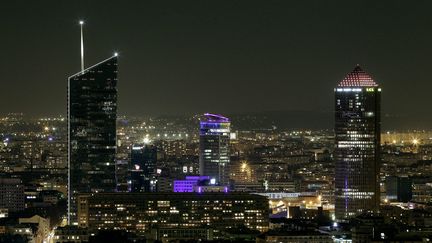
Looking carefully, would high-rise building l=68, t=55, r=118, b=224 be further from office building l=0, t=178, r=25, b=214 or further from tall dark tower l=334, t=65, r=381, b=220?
tall dark tower l=334, t=65, r=381, b=220

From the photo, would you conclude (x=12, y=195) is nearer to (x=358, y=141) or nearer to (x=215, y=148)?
(x=215, y=148)

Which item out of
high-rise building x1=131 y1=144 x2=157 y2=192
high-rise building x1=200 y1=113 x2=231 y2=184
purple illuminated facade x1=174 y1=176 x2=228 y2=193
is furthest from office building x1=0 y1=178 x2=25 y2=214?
high-rise building x1=200 y1=113 x2=231 y2=184

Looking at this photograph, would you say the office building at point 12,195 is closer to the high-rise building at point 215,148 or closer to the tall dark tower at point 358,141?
the high-rise building at point 215,148

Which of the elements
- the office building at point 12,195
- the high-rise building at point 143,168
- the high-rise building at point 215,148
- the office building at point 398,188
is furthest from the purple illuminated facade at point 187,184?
the office building at point 398,188

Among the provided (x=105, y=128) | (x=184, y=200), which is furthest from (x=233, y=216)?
(x=105, y=128)

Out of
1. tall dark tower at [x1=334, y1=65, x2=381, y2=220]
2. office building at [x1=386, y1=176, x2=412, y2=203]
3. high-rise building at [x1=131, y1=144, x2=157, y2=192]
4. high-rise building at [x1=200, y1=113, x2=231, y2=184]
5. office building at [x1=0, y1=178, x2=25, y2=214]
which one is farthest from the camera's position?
high-rise building at [x1=200, y1=113, x2=231, y2=184]

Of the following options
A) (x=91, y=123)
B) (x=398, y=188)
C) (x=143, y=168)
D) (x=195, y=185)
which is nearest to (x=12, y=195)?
(x=195, y=185)
